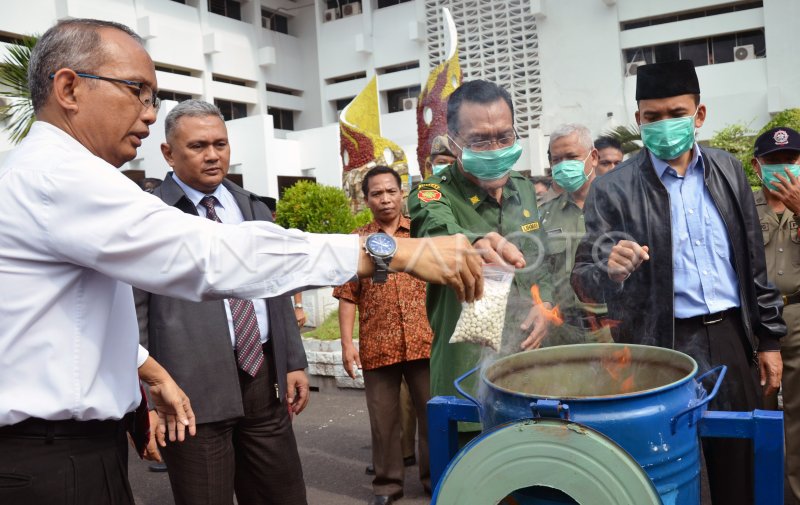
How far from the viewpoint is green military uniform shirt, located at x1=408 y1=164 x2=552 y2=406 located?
2924 millimetres

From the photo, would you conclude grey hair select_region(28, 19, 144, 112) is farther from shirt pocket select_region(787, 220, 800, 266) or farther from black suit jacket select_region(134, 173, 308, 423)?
shirt pocket select_region(787, 220, 800, 266)

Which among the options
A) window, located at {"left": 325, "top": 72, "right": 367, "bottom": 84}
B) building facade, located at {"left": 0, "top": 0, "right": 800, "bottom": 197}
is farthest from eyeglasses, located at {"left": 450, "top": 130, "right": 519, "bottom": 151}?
window, located at {"left": 325, "top": 72, "right": 367, "bottom": 84}

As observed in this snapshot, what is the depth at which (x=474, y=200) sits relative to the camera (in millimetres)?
3098

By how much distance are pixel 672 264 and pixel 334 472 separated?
3059 mm

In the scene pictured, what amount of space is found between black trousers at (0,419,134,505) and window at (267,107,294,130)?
29560 millimetres

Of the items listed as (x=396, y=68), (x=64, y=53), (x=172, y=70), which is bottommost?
(x=64, y=53)

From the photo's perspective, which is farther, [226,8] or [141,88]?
[226,8]

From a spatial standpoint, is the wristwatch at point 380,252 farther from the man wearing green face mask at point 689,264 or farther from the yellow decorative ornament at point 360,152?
the yellow decorative ornament at point 360,152

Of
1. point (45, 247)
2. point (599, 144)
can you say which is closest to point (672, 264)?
point (45, 247)

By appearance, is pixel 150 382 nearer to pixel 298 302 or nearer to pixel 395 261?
pixel 395 261

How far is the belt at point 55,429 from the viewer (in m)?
1.77

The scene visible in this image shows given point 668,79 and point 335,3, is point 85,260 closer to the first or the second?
point 668,79

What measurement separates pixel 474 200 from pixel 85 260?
181 centimetres

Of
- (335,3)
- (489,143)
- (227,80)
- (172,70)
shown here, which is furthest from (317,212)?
(335,3)
